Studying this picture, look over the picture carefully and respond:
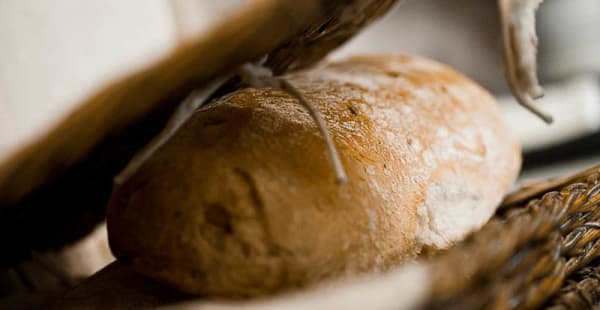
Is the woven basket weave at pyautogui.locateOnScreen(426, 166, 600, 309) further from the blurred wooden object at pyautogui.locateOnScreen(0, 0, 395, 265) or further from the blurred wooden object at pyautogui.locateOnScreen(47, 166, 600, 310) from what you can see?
the blurred wooden object at pyautogui.locateOnScreen(0, 0, 395, 265)

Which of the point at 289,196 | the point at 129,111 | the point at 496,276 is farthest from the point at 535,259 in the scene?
the point at 129,111

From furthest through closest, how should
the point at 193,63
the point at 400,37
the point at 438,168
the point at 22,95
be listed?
the point at 400,37 < the point at 22,95 < the point at 438,168 < the point at 193,63

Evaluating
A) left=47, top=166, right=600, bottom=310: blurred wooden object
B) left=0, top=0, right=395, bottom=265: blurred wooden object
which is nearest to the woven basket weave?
left=47, top=166, right=600, bottom=310: blurred wooden object

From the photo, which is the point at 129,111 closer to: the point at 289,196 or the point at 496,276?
the point at 289,196

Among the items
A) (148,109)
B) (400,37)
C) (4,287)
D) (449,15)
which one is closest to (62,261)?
(4,287)

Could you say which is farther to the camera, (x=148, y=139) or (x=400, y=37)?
(x=400, y=37)

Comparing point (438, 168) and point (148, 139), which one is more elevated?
point (148, 139)

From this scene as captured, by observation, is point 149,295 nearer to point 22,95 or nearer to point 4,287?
point 4,287

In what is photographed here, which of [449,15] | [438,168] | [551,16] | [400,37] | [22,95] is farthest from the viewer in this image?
A: [449,15]

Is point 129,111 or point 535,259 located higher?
point 129,111
